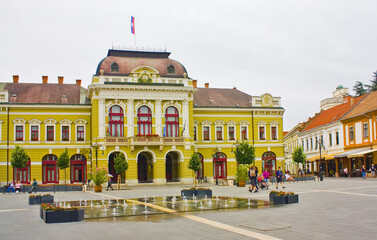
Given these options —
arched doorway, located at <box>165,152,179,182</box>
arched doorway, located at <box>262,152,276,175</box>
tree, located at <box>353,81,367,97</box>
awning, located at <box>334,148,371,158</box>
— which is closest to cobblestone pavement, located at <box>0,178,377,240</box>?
arched doorway, located at <box>165,152,179,182</box>

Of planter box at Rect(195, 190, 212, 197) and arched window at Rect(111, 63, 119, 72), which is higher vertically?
arched window at Rect(111, 63, 119, 72)

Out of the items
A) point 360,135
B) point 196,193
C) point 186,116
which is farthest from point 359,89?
point 196,193

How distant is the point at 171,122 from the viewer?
5397 centimetres

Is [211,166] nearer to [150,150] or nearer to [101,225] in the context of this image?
[150,150]

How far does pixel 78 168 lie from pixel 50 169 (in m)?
3.30

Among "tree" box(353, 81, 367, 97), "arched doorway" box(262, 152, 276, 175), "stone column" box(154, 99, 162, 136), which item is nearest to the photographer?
"stone column" box(154, 99, 162, 136)

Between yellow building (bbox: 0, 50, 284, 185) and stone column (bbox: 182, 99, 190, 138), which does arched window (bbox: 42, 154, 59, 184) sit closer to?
yellow building (bbox: 0, 50, 284, 185)

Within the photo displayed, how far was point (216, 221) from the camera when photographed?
1503 cm

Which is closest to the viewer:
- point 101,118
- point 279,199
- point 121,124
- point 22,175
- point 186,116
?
point 279,199

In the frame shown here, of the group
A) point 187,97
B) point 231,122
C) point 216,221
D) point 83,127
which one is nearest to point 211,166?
point 231,122

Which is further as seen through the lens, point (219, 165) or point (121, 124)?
point (219, 165)

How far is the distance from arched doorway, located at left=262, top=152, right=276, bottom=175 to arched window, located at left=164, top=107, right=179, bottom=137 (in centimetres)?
1417

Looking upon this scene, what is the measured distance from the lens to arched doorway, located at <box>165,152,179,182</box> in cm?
5608

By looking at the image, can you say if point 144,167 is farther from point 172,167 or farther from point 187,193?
point 187,193
